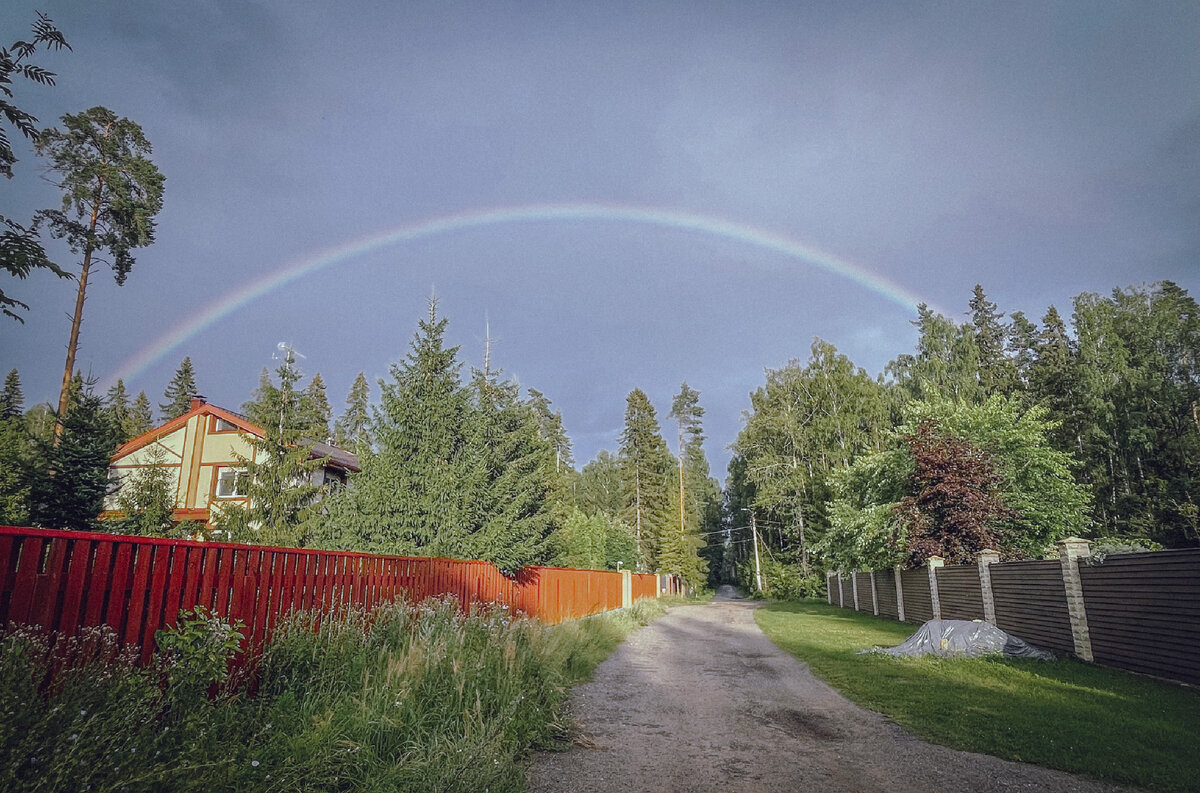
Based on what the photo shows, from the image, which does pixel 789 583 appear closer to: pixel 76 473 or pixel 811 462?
pixel 811 462

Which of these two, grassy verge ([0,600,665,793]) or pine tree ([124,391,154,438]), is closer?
grassy verge ([0,600,665,793])

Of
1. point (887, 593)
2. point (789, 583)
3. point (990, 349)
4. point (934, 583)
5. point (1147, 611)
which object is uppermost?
point (990, 349)

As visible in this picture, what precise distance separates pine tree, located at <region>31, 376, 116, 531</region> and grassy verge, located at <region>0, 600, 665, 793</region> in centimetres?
1548

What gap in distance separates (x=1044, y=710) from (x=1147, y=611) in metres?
2.89

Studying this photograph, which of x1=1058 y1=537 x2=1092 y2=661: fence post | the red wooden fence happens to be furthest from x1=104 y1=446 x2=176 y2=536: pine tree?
x1=1058 y1=537 x2=1092 y2=661: fence post

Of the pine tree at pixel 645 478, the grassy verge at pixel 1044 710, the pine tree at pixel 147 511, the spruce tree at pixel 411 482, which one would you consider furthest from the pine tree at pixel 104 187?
the pine tree at pixel 645 478

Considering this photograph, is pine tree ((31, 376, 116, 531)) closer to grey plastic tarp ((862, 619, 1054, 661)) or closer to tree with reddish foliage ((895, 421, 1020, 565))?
grey plastic tarp ((862, 619, 1054, 661))

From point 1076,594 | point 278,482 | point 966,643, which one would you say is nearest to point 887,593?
point 966,643

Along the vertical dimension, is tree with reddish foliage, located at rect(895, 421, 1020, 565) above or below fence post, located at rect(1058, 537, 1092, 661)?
above

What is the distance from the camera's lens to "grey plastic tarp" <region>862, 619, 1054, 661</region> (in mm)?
9685

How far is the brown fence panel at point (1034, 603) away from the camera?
32.2 ft

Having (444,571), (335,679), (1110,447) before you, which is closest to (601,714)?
(335,679)

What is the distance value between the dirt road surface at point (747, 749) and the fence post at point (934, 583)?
322 inches

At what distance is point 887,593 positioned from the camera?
20078mm
